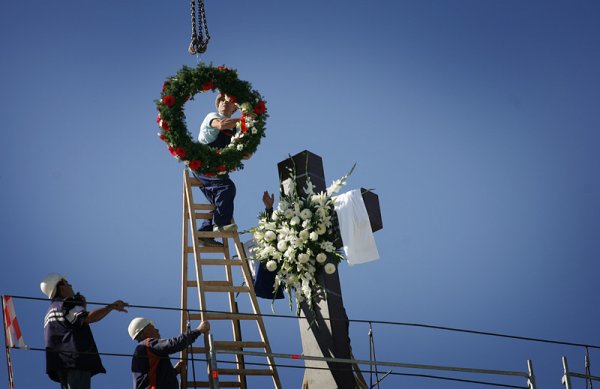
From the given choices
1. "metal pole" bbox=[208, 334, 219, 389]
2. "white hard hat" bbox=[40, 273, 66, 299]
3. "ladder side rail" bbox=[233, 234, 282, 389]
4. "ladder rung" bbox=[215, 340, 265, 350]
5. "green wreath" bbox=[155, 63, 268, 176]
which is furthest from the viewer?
"green wreath" bbox=[155, 63, 268, 176]

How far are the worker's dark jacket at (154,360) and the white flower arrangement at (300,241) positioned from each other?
2.02 m

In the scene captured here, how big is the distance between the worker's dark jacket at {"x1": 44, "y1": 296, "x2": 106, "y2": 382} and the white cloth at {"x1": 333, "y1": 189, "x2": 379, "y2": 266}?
10.0 feet

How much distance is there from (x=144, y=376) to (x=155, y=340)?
0.32 metres

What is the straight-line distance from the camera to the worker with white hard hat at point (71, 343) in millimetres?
8062

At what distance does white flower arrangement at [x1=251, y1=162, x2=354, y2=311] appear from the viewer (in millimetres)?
10070

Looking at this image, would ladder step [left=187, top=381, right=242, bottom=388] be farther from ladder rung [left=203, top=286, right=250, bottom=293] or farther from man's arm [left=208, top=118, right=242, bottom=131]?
man's arm [left=208, top=118, right=242, bottom=131]

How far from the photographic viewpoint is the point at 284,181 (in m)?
10.7

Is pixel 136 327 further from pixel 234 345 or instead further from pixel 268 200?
pixel 268 200

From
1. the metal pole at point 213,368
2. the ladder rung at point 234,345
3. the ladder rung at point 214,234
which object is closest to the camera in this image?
the metal pole at point 213,368

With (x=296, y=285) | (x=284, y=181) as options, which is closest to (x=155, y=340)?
(x=296, y=285)

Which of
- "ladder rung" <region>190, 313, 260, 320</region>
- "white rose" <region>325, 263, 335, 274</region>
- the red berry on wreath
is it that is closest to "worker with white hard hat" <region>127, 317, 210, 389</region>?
"ladder rung" <region>190, 313, 260, 320</region>

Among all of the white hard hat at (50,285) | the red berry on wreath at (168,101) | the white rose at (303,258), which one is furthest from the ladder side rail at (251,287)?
the white hard hat at (50,285)

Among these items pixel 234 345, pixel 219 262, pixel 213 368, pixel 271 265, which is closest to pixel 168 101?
pixel 219 262

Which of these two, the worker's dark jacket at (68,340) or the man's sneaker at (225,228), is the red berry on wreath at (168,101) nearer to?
the man's sneaker at (225,228)
